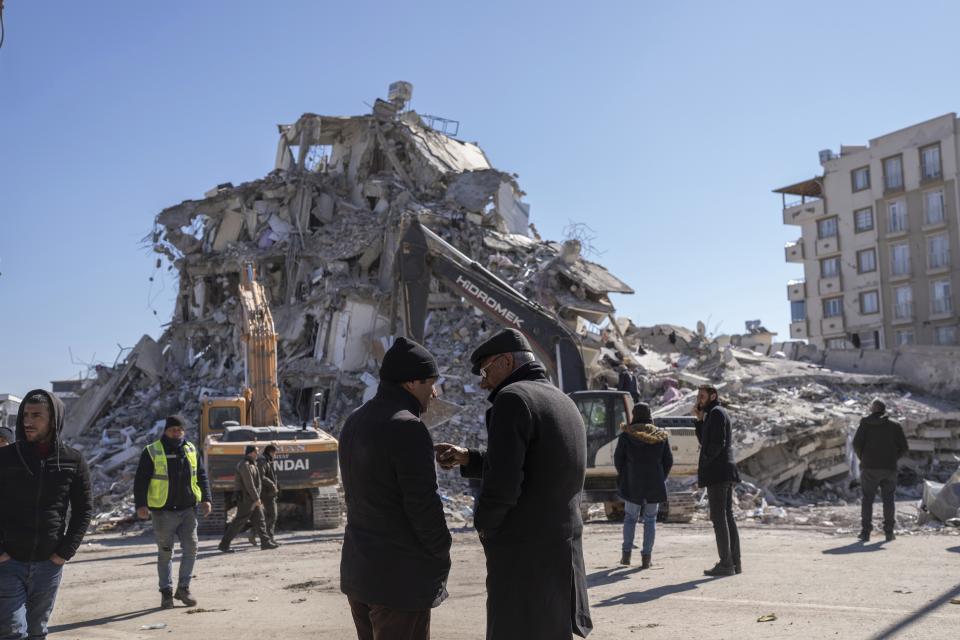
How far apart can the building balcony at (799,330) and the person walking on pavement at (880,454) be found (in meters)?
51.4

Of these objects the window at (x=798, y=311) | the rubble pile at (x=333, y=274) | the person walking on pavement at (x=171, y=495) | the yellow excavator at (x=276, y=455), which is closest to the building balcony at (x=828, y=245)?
the window at (x=798, y=311)

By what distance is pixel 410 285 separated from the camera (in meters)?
17.5

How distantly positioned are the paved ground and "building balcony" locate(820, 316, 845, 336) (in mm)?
47877

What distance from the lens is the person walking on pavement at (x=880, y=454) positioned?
12.3 m

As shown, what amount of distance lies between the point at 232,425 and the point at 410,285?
5.24 m

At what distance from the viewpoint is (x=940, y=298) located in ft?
170

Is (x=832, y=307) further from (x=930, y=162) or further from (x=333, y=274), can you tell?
(x=333, y=274)

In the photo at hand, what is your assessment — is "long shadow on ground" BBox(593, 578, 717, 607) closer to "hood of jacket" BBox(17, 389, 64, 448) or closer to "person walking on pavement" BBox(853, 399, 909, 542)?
"person walking on pavement" BBox(853, 399, 909, 542)

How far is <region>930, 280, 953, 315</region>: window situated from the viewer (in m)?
51.4

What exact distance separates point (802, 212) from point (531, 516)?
60.3 meters

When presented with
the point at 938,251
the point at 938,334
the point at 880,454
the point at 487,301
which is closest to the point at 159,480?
the point at 880,454

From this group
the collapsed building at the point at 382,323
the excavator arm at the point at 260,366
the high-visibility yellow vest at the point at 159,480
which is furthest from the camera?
the collapsed building at the point at 382,323

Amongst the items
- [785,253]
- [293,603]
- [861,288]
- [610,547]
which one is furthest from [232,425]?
[785,253]

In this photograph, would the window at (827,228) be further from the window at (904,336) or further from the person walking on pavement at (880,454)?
the person walking on pavement at (880,454)
